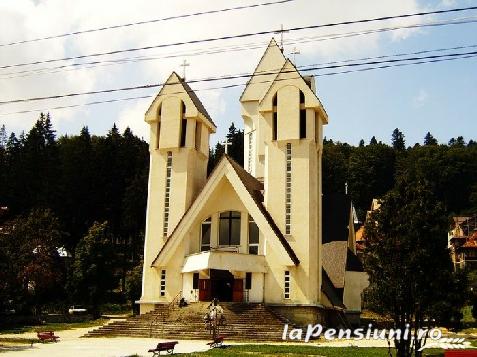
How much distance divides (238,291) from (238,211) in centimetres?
485

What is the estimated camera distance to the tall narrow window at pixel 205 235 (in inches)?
1366

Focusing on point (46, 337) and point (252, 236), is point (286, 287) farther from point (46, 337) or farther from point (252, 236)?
point (46, 337)

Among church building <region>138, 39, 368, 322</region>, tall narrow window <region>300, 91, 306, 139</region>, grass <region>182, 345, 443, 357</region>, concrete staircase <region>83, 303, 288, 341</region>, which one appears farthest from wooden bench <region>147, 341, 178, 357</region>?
tall narrow window <region>300, 91, 306, 139</region>

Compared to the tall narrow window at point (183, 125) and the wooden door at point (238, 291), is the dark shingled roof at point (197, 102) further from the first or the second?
the wooden door at point (238, 291)

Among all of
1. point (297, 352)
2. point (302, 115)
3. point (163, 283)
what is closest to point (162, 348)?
point (297, 352)

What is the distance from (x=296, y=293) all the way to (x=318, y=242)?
3.26 m

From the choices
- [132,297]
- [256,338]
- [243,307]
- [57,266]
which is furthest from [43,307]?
[256,338]

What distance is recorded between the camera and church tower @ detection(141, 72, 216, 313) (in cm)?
3422

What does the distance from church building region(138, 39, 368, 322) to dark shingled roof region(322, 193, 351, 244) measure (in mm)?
5205

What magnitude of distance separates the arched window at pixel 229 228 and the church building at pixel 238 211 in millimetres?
58

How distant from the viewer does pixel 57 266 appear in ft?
157

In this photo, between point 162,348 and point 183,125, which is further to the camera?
point 183,125

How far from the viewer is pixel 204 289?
32125 millimetres

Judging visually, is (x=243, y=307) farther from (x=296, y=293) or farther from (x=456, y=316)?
(x=456, y=316)
